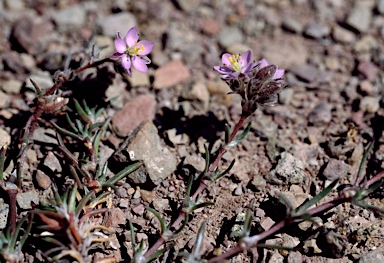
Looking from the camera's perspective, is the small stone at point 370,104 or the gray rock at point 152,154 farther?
the small stone at point 370,104

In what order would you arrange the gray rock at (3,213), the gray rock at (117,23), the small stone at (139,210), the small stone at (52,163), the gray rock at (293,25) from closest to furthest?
the gray rock at (3,213) → the small stone at (139,210) → the small stone at (52,163) → the gray rock at (117,23) → the gray rock at (293,25)

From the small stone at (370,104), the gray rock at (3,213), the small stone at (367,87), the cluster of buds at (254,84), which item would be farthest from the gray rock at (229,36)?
the gray rock at (3,213)

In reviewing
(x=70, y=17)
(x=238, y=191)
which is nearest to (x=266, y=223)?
(x=238, y=191)

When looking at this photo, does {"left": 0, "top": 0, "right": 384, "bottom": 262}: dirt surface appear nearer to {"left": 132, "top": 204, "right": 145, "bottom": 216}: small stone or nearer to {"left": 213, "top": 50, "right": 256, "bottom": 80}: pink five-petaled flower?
{"left": 132, "top": 204, "right": 145, "bottom": 216}: small stone

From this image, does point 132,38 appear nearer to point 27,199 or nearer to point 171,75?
point 171,75

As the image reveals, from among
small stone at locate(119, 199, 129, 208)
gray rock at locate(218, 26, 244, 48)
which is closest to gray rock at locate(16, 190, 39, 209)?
small stone at locate(119, 199, 129, 208)

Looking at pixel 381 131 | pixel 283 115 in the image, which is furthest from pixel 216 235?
pixel 381 131

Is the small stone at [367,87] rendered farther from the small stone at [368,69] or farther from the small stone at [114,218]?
the small stone at [114,218]
